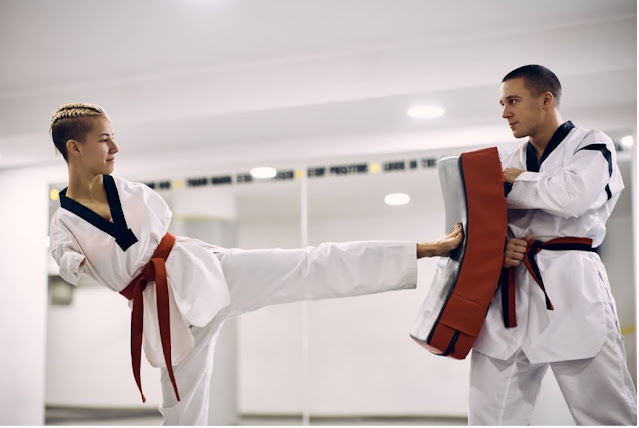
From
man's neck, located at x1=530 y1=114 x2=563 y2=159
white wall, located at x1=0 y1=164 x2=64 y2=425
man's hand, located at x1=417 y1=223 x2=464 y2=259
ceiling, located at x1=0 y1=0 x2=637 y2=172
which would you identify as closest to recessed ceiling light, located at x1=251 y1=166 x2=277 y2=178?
ceiling, located at x1=0 y1=0 x2=637 y2=172

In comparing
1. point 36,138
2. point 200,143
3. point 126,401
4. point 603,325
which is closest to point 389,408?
point 126,401

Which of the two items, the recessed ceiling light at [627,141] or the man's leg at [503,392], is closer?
the man's leg at [503,392]

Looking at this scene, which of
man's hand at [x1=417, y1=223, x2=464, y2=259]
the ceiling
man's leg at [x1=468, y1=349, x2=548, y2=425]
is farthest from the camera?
the ceiling

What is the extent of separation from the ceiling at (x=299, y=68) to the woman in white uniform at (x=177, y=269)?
4.89 ft

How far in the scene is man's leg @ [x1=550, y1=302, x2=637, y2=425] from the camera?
208cm

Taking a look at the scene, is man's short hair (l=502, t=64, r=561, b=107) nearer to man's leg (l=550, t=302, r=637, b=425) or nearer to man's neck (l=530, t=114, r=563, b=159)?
man's neck (l=530, t=114, r=563, b=159)

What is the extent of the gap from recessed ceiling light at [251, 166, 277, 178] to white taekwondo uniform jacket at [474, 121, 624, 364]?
2.76 metres

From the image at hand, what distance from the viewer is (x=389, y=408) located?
4461 mm

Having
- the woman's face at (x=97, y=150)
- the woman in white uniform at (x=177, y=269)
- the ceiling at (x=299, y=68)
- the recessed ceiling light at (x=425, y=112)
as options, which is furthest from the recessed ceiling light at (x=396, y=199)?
the woman's face at (x=97, y=150)

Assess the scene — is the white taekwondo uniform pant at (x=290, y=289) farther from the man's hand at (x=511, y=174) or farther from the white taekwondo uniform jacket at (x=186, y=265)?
the man's hand at (x=511, y=174)

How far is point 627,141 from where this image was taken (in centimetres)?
415

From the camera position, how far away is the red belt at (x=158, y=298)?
238 centimetres

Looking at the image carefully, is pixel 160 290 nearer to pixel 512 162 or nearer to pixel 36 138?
pixel 512 162

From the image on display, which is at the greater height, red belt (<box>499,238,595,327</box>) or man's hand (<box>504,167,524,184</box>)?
man's hand (<box>504,167,524,184</box>)
